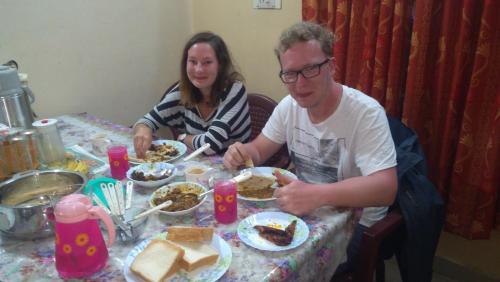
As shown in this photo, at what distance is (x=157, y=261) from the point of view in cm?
84

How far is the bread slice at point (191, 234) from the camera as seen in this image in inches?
36.3

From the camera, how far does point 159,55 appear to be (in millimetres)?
2541

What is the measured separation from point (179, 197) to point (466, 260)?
5.00 feet

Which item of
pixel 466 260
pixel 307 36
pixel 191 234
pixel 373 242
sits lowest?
pixel 466 260

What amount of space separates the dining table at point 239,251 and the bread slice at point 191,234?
57mm

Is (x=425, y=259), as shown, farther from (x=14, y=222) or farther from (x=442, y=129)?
(x=14, y=222)

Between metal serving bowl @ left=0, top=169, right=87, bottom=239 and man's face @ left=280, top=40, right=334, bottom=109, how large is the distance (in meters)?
0.72

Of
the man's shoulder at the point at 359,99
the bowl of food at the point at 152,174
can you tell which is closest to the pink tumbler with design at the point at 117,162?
the bowl of food at the point at 152,174

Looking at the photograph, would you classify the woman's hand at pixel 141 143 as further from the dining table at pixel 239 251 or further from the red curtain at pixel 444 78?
the red curtain at pixel 444 78

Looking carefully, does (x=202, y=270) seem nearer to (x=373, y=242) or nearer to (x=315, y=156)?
(x=373, y=242)

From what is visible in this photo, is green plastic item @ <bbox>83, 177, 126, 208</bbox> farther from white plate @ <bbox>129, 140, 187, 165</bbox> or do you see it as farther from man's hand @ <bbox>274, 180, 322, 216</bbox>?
man's hand @ <bbox>274, 180, 322, 216</bbox>

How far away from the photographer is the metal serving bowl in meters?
0.92

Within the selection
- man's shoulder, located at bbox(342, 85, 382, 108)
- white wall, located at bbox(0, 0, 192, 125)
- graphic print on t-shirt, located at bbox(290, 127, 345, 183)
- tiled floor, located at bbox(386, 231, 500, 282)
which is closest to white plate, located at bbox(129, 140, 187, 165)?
graphic print on t-shirt, located at bbox(290, 127, 345, 183)

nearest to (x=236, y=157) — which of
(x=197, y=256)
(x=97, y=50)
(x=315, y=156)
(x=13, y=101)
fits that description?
(x=315, y=156)
